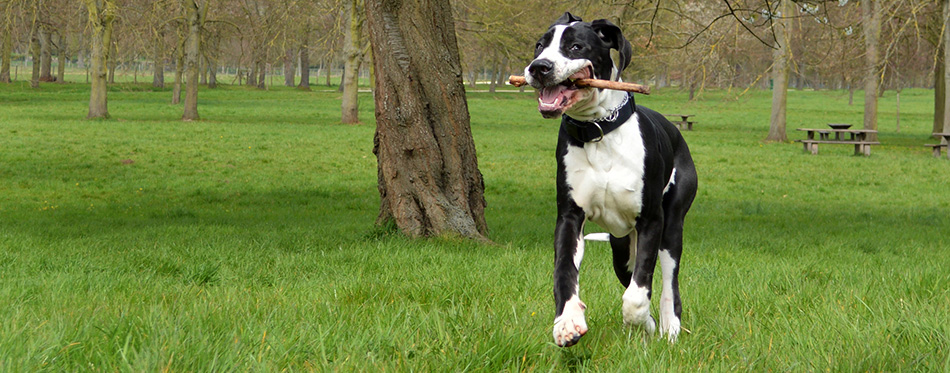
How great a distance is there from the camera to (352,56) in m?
28.2

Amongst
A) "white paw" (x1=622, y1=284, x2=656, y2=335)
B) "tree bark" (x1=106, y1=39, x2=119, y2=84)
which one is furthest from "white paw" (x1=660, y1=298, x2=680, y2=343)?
"tree bark" (x1=106, y1=39, x2=119, y2=84)

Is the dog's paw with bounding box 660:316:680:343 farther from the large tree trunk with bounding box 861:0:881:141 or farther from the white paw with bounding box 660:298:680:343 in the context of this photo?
the large tree trunk with bounding box 861:0:881:141

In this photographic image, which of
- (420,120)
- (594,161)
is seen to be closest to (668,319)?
(594,161)

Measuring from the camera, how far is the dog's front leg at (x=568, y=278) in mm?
2879

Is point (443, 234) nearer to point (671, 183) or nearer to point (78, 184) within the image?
point (671, 183)

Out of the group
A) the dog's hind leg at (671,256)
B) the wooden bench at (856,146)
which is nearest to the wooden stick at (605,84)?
the dog's hind leg at (671,256)

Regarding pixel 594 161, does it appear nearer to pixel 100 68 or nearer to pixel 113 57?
pixel 100 68

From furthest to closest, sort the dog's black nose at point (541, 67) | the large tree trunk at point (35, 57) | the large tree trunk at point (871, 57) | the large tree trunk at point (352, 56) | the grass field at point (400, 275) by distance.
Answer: the large tree trunk at point (35, 57) → the large tree trunk at point (352, 56) → the large tree trunk at point (871, 57) → the grass field at point (400, 275) → the dog's black nose at point (541, 67)

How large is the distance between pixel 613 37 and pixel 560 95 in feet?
1.37

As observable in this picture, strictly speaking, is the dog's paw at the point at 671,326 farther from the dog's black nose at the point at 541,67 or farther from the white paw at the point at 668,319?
the dog's black nose at the point at 541,67

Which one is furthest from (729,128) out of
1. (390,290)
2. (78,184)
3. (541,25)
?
(390,290)

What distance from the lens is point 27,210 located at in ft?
37.1

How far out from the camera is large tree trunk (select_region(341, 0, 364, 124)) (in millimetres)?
26809

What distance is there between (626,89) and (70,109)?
114 feet
